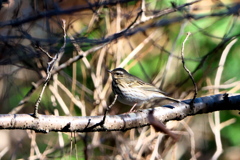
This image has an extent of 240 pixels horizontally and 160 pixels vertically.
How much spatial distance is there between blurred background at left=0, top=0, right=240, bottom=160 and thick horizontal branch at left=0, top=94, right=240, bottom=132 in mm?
742

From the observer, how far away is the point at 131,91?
12.1 feet

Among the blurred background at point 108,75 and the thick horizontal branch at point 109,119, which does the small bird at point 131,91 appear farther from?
the thick horizontal branch at point 109,119

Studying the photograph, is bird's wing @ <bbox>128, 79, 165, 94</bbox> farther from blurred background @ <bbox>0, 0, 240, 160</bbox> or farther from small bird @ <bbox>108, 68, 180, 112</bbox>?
blurred background @ <bbox>0, 0, 240, 160</bbox>

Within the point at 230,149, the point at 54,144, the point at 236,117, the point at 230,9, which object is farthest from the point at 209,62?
the point at 54,144

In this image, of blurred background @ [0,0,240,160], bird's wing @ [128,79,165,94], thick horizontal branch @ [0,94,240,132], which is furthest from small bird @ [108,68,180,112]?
thick horizontal branch @ [0,94,240,132]

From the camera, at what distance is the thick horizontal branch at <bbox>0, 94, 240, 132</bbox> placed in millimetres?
2285

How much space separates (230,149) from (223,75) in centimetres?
90

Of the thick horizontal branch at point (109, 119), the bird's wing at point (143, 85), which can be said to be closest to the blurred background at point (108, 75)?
the bird's wing at point (143, 85)

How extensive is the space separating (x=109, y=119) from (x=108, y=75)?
163 centimetres

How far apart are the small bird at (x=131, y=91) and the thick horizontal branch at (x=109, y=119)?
29.9 inches

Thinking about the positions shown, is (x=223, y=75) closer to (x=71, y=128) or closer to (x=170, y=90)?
(x=170, y=90)

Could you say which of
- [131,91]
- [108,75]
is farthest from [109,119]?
[108,75]

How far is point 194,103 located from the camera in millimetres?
2783

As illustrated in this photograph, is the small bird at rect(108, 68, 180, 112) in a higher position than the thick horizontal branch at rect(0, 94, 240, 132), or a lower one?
higher
